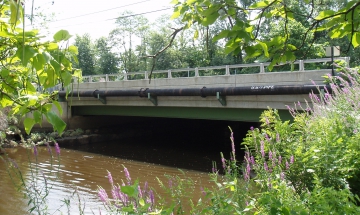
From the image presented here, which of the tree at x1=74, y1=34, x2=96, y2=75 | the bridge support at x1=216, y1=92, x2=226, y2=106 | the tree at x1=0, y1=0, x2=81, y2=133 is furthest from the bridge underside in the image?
the tree at x1=74, y1=34, x2=96, y2=75

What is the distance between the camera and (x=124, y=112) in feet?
74.8

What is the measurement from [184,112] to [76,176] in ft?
21.7

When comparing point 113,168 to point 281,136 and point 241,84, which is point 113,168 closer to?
point 241,84

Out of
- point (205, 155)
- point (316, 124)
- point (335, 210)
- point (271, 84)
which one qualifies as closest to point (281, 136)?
point (316, 124)

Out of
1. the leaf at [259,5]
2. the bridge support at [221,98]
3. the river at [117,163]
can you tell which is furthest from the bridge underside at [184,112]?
the leaf at [259,5]

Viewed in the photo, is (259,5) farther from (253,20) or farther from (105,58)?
(105,58)

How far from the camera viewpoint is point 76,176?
14.7m

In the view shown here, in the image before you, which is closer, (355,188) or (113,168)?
(355,188)

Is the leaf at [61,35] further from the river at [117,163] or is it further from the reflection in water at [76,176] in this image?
the reflection in water at [76,176]

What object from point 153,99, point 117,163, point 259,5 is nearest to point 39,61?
point 259,5

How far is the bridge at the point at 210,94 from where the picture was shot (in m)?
14.5

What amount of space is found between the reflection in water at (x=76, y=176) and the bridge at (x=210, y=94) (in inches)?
104

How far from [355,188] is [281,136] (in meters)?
0.98

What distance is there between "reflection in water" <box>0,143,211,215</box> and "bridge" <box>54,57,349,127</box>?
2.64 m
